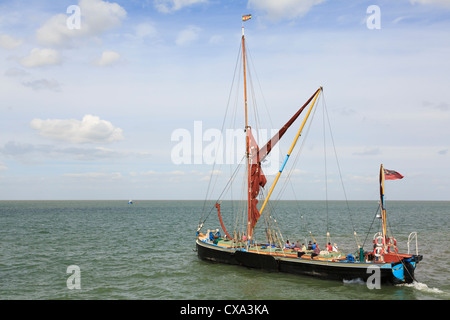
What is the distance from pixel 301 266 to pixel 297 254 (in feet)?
3.94

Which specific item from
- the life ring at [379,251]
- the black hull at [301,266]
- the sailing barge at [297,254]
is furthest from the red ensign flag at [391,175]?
the black hull at [301,266]

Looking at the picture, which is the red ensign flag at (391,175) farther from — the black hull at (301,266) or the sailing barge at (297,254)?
the black hull at (301,266)

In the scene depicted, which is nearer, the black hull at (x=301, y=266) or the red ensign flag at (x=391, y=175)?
the black hull at (x=301, y=266)

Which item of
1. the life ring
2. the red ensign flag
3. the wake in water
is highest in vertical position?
the red ensign flag

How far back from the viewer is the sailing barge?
2705 centimetres

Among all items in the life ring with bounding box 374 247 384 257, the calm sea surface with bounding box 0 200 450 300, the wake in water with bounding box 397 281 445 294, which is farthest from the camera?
the life ring with bounding box 374 247 384 257

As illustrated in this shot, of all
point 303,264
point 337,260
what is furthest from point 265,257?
point 337,260

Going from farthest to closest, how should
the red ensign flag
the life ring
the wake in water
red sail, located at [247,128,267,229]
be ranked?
1. red sail, located at [247,128,267,229]
2. the red ensign flag
3. the life ring
4. the wake in water

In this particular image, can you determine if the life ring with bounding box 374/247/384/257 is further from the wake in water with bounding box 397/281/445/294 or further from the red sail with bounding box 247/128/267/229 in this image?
the red sail with bounding box 247/128/267/229

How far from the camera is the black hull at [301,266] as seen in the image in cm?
2712

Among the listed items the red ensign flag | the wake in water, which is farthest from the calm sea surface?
the red ensign flag

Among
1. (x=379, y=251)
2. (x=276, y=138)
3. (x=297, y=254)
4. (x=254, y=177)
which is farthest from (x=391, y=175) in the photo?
(x=254, y=177)

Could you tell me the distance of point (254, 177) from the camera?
121 ft
